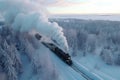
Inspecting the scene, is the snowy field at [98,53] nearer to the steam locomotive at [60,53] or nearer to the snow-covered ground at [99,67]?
the snow-covered ground at [99,67]

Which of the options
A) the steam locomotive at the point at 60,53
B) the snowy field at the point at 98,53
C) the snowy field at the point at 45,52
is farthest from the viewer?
the steam locomotive at the point at 60,53

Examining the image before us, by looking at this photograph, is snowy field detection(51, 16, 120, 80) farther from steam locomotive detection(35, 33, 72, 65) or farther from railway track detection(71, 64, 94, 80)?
steam locomotive detection(35, 33, 72, 65)

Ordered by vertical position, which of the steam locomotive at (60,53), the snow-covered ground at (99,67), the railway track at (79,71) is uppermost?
the steam locomotive at (60,53)

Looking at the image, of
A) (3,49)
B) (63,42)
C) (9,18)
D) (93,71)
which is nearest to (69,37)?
(63,42)

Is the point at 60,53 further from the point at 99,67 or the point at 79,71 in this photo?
the point at 79,71

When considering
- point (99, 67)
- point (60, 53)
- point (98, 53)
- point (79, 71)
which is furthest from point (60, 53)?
point (98, 53)

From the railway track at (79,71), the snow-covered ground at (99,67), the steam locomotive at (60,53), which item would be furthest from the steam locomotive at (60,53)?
the snow-covered ground at (99,67)

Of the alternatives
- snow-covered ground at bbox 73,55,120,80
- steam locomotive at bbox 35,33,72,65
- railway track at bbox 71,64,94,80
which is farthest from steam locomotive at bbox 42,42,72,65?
snow-covered ground at bbox 73,55,120,80

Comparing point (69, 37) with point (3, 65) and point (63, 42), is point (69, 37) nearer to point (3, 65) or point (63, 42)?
point (63, 42)
